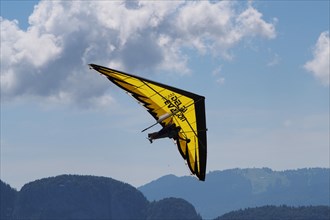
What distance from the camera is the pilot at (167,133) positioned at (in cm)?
4225

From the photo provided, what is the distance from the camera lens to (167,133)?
1697 inches

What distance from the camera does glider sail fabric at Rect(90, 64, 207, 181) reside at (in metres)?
44.1

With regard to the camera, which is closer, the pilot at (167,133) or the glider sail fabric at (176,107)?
the pilot at (167,133)

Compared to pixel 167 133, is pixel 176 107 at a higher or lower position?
higher

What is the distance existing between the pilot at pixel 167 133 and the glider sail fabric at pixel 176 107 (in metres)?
0.72

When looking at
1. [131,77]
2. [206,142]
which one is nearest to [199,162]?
[206,142]

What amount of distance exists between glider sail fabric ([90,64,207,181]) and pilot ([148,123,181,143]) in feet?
2.37

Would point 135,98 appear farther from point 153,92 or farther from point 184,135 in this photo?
point 184,135

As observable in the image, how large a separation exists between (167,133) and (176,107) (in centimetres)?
298

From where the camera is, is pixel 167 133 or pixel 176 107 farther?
pixel 176 107

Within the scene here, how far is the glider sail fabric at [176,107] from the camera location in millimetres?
44094

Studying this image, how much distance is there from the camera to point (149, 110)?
152ft

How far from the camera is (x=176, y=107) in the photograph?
45.2m

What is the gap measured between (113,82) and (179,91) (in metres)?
5.85
